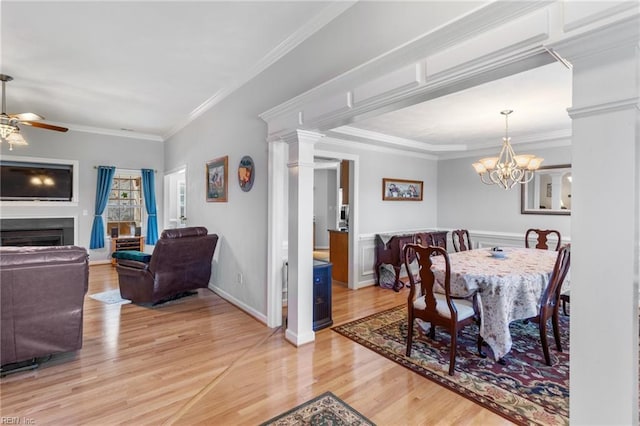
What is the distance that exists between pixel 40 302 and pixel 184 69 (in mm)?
2689

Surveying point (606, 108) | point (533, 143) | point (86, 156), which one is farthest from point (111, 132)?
point (533, 143)

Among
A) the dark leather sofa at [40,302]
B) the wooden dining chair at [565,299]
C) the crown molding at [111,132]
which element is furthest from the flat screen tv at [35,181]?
the wooden dining chair at [565,299]

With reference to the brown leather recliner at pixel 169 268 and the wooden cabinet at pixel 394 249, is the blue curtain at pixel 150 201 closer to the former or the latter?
the brown leather recliner at pixel 169 268

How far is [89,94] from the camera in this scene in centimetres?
455

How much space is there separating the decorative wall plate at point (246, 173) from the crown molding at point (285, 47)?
958 mm

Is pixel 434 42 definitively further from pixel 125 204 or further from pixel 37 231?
pixel 125 204

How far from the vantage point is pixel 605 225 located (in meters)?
1.25

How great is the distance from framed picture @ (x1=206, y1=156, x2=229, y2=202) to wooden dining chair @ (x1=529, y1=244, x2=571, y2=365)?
383 centimetres

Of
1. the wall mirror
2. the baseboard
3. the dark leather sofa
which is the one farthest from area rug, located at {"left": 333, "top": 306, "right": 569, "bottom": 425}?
the dark leather sofa

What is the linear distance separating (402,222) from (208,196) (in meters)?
3.48

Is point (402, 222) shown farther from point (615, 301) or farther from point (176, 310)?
point (615, 301)

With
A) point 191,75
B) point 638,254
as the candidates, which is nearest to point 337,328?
point 638,254

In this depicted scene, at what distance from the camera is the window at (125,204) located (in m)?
7.11

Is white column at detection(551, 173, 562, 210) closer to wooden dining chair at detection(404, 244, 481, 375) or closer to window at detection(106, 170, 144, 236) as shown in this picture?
wooden dining chair at detection(404, 244, 481, 375)
